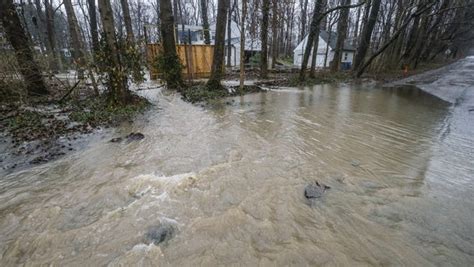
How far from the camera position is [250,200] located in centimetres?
286

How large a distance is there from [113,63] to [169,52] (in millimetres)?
3536

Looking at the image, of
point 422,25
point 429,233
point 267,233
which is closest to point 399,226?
point 429,233

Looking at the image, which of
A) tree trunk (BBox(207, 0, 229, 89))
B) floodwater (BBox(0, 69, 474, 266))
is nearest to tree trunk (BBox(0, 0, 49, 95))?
floodwater (BBox(0, 69, 474, 266))

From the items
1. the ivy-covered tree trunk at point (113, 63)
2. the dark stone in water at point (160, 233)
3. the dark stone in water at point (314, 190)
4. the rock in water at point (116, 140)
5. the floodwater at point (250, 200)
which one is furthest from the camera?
the ivy-covered tree trunk at point (113, 63)

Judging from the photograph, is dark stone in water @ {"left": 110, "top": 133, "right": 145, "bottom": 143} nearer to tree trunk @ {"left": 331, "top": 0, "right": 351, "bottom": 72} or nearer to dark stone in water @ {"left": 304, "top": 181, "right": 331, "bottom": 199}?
dark stone in water @ {"left": 304, "top": 181, "right": 331, "bottom": 199}

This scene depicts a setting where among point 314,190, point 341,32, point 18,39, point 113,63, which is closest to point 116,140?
point 113,63

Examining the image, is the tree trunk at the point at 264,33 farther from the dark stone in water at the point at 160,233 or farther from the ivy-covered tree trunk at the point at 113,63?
the dark stone in water at the point at 160,233

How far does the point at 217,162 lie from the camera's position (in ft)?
12.6

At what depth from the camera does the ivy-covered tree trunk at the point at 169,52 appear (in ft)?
31.4

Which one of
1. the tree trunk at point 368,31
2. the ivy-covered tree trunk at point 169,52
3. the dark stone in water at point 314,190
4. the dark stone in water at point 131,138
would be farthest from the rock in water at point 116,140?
the tree trunk at point 368,31

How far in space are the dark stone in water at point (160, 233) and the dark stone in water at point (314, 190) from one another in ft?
5.18

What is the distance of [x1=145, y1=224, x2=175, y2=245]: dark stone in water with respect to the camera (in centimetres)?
227

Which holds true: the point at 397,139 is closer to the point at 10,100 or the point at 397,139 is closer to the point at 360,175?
the point at 360,175

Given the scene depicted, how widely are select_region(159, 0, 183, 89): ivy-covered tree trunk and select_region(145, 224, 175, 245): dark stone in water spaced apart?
848cm
